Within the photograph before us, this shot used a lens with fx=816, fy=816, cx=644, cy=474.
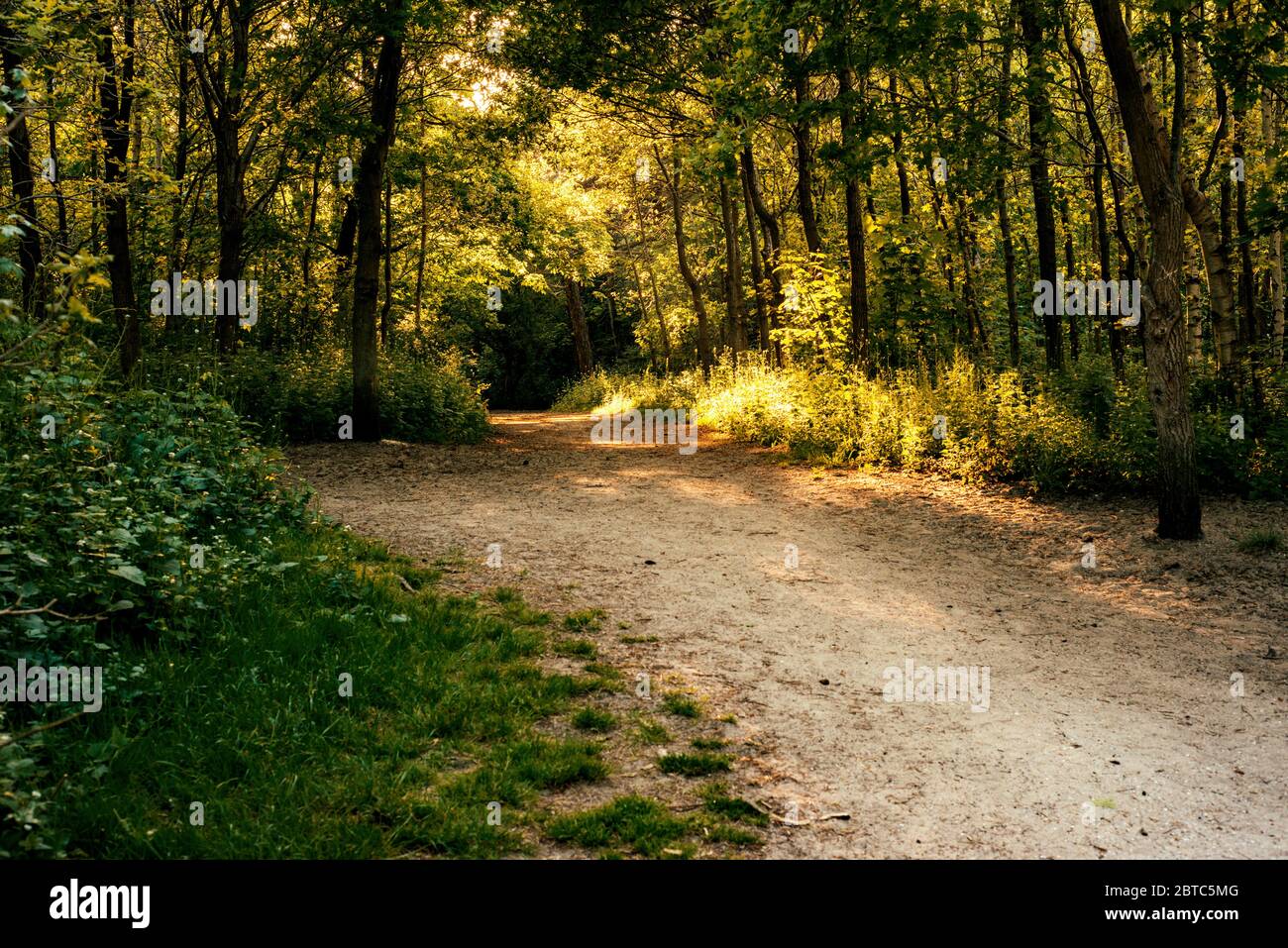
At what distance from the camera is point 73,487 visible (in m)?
5.23

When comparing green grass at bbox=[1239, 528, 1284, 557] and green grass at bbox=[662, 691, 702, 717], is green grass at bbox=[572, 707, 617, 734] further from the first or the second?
green grass at bbox=[1239, 528, 1284, 557]

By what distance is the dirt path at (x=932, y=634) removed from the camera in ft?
13.8

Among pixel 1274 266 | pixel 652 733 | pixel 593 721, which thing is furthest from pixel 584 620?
pixel 1274 266

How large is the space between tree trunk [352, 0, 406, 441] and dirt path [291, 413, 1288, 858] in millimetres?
2539

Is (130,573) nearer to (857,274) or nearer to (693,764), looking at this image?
(693,764)

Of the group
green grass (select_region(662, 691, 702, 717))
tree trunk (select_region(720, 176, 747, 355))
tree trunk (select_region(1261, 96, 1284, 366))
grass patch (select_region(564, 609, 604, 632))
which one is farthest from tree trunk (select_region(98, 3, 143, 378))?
tree trunk (select_region(1261, 96, 1284, 366))

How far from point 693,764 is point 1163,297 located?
24.6 feet

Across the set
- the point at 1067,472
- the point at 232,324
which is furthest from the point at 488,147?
the point at 1067,472

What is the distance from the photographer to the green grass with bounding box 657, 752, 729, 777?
4.49 m

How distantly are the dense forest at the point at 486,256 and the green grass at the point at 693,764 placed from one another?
0.53 metres

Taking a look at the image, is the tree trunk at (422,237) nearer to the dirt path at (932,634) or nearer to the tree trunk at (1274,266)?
the dirt path at (932,634)

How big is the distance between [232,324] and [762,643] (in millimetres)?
13362

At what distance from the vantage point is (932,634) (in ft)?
22.2

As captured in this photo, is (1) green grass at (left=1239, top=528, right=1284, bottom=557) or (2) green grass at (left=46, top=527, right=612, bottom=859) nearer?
(2) green grass at (left=46, top=527, right=612, bottom=859)
